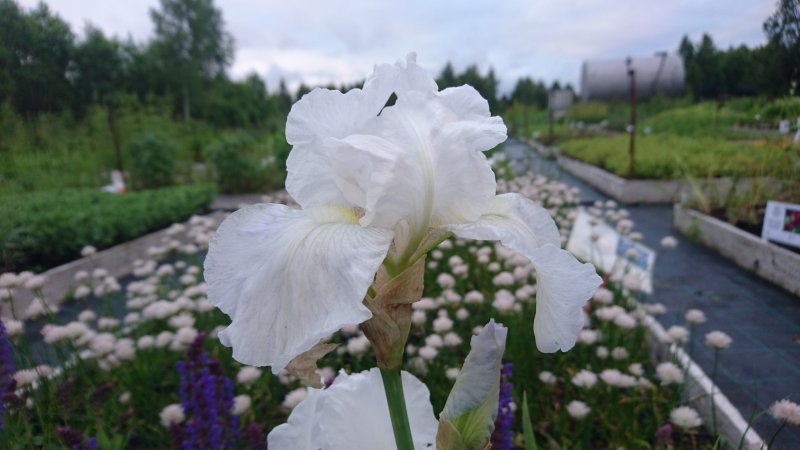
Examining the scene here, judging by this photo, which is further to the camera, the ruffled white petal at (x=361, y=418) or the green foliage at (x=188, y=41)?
the green foliage at (x=188, y=41)

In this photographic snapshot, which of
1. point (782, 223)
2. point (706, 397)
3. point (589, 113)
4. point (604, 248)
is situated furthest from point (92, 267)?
point (589, 113)

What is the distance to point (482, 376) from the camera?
0.71 m

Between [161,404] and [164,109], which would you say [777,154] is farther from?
[164,109]

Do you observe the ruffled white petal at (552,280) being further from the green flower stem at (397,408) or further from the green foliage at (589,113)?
the green foliage at (589,113)

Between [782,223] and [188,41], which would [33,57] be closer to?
[782,223]

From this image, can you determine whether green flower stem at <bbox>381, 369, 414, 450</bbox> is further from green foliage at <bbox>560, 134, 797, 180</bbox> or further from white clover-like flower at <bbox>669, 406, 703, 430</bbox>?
green foliage at <bbox>560, 134, 797, 180</bbox>

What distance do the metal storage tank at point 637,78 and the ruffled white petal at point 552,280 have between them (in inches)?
843

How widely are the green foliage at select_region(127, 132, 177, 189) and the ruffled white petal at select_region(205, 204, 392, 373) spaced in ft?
33.4

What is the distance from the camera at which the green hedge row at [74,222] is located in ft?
10.8

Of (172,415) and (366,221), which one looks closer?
(366,221)

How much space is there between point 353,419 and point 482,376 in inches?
12.7

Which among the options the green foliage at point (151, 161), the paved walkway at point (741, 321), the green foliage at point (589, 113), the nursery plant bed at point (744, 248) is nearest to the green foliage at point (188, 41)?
the green foliage at point (151, 161)

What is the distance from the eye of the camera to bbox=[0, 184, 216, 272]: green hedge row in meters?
3.29

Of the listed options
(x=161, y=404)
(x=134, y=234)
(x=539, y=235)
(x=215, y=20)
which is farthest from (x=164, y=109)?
(x=215, y=20)
